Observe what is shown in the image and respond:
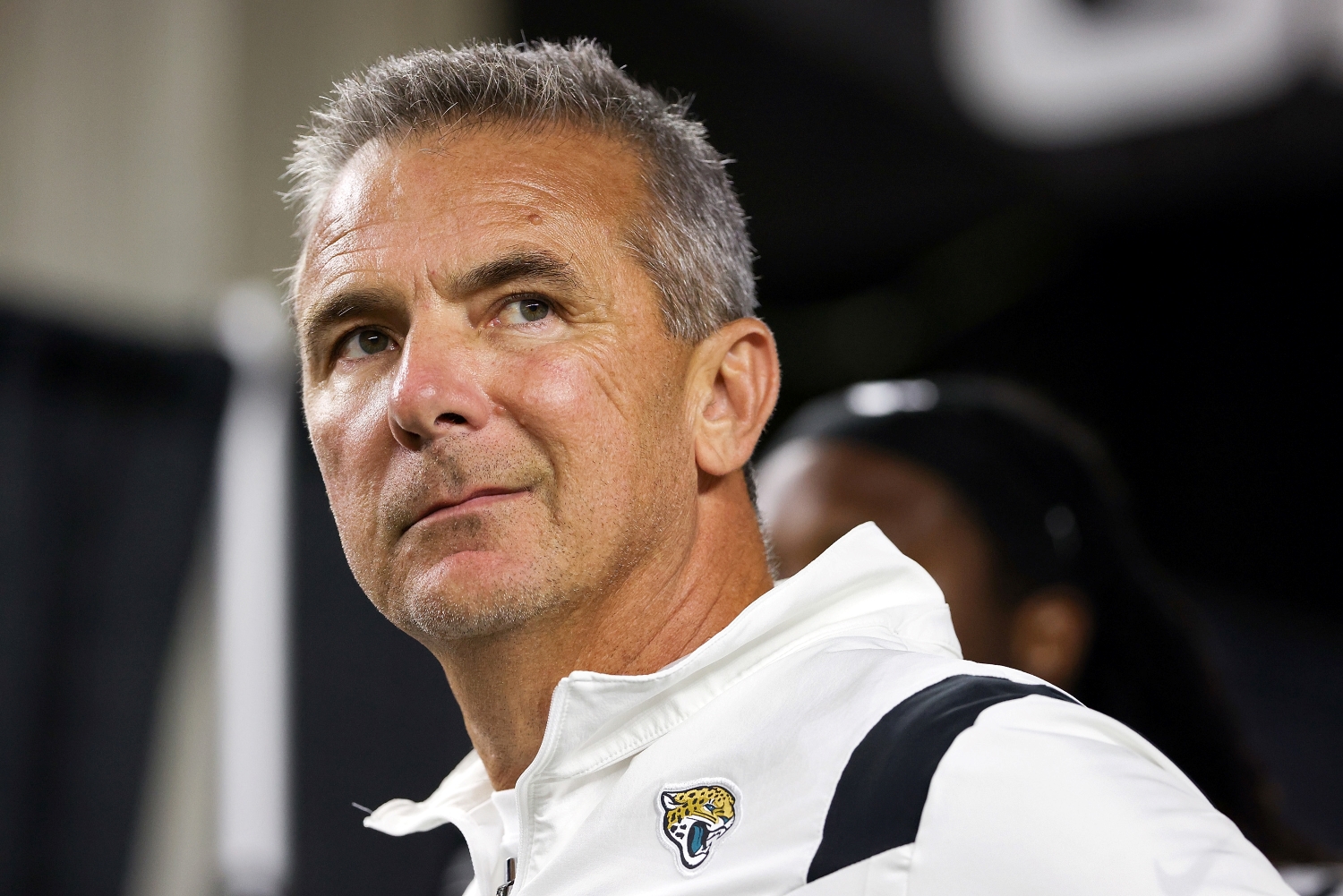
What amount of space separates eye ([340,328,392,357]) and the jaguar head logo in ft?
1.38

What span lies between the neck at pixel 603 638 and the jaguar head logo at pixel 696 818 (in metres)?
0.17

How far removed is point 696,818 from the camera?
3.31ft

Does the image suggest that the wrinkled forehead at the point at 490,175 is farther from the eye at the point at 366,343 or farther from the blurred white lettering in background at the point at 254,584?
the blurred white lettering in background at the point at 254,584

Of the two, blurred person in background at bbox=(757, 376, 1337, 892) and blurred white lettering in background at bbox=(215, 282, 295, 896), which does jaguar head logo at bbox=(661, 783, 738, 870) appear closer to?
blurred person in background at bbox=(757, 376, 1337, 892)

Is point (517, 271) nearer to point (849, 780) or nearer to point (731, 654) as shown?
point (731, 654)

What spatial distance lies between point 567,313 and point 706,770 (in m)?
0.36

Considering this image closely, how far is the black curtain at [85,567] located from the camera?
9.38 ft

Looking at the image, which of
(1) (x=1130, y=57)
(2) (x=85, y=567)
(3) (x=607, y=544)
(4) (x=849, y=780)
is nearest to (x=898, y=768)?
(4) (x=849, y=780)

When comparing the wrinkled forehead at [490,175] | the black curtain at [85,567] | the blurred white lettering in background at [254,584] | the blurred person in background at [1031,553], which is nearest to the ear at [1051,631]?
the blurred person in background at [1031,553]

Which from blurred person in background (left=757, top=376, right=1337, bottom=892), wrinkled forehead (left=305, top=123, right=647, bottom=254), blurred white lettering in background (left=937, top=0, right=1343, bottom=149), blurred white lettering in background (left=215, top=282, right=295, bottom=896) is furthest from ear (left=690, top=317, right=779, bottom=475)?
blurred white lettering in background (left=937, top=0, right=1343, bottom=149)

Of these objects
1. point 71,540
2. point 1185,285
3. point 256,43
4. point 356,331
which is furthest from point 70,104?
point 356,331

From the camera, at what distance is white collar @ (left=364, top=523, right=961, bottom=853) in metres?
1.10

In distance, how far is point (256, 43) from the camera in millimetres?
5066

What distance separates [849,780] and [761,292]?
175 inches
